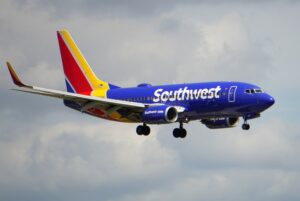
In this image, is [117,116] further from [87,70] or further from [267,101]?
[267,101]

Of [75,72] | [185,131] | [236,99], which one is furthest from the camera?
[75,72]

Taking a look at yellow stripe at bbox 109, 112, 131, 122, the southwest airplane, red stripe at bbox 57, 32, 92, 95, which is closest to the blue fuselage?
the southwest airplane

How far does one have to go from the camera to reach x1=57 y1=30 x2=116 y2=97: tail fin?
135125 mm

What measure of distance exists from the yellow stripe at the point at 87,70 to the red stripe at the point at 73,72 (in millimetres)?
465

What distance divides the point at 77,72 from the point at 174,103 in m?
18.7

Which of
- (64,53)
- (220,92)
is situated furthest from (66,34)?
(220,92)

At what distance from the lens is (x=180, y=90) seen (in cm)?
12362

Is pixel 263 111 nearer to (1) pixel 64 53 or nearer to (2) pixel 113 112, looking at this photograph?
(2) pixel 113 112

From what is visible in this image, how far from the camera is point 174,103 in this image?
123125 millimetres

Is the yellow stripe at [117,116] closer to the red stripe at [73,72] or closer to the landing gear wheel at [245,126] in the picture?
the red stripe at [73,72]

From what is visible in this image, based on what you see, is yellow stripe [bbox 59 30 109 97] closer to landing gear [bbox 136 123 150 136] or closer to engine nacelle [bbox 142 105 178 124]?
landing gear [bbox 136 123 150 136]

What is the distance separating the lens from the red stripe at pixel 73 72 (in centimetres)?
13638

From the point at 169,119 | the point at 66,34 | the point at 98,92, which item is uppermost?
the point at 66,34

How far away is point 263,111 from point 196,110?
680 centimetres
